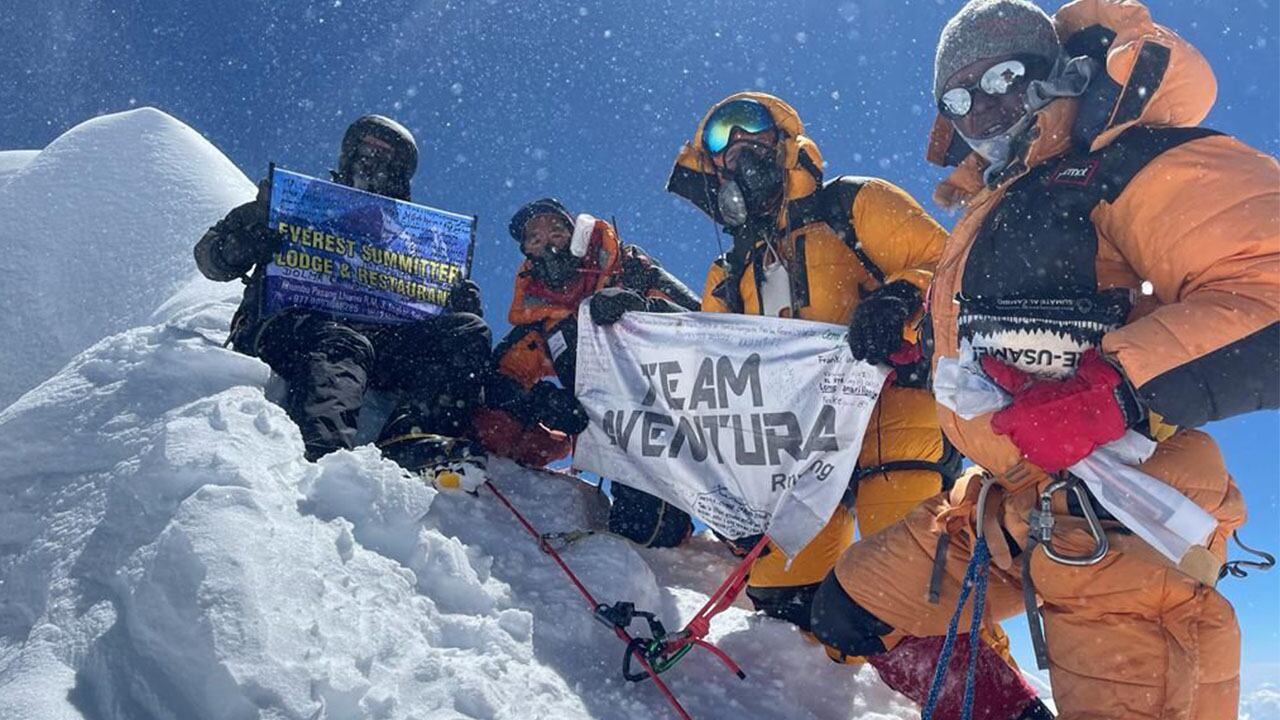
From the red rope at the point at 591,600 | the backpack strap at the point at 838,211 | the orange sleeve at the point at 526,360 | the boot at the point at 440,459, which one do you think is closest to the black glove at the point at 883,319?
the backpack strap at the point at 838,211

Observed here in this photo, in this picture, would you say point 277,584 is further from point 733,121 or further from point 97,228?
point 97,228

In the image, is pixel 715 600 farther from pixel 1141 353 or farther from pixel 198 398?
pixel 198 398

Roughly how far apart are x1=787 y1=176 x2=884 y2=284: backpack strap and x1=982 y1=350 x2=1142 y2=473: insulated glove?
67.7 inches

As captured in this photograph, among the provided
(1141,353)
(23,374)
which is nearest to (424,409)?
(1141,353)

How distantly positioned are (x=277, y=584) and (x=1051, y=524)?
2183 mm

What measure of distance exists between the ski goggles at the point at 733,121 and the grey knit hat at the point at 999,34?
1.45 metres

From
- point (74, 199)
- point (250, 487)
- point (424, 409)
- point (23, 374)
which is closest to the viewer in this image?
point (250, 487)

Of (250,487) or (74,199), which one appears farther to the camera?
(74,199)

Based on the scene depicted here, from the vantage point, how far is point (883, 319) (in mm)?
3406

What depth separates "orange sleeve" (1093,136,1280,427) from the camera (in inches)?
76.9

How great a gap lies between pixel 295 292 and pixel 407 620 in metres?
2.51

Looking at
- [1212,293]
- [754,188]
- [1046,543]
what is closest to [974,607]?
[1046,543]

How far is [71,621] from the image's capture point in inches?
80.4

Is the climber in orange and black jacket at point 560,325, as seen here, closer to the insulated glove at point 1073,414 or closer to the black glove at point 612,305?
the black glove at point 612,305
